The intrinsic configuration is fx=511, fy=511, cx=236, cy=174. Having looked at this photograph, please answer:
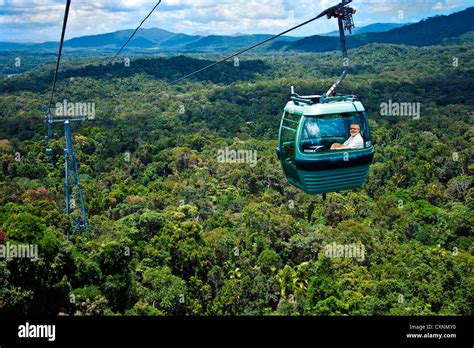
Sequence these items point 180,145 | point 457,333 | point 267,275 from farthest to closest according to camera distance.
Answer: point 180,145 < point 267,275 < point 457,333

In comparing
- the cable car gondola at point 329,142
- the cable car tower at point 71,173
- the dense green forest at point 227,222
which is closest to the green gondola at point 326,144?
the cable car gondola at point 329,142

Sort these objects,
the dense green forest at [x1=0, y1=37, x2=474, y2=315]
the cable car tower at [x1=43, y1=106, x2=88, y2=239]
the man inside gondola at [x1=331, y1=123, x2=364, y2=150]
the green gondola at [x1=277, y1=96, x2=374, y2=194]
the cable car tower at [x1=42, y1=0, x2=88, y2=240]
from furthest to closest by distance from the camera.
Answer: the cable car tower at [x1=43, y1=106, x2=88, y2=239] → the cable car tower at [x1=42, y1=0, x2=88, y2=240] → the dense green forest at [x1=0, y1=37, x2=474, y2=315] → the man inside gondola at [x1=331, y1=123, x2=364, y2=150] → the green gondola at [x1=277, y1=96, x2=374, y2=194]

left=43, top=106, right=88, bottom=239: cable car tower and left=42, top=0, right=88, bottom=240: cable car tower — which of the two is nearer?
left=42, top=0, right=88, bottom=240: cable car tower

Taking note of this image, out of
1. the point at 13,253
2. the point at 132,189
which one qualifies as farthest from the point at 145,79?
the point at 13,253

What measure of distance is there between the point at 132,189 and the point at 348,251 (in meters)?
17.9

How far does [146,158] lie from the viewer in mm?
48594

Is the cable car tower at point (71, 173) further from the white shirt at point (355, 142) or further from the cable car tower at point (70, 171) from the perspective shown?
the white shirt at point (355, 142)

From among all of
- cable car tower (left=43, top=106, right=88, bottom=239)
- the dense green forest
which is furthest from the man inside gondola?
cable car tower (left=43, top=106, right=88, bottom=239)

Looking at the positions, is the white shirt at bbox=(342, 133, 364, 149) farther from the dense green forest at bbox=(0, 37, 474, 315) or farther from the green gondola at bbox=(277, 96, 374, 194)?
the dense green forest at bbox=(0, 37, 474, 315)

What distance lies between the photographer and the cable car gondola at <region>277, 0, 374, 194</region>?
853cm

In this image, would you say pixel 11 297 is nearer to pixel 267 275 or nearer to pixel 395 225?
pixel 267 275

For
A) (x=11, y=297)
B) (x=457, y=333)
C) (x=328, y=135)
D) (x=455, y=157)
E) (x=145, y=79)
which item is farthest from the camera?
(x=145, y=79)

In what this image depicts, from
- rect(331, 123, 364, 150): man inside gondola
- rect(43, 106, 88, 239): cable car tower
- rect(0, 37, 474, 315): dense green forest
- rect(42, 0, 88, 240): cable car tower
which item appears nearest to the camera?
rect(331, 123, 364, 150): man inside gondola

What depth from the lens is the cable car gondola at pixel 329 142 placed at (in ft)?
28.0
